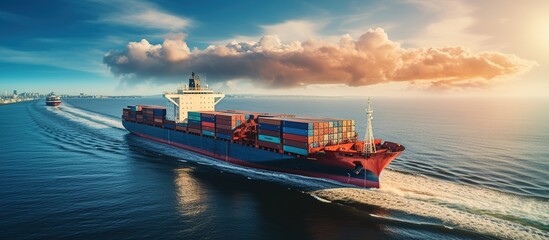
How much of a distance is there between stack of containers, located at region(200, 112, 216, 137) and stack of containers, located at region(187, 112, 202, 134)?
37.3 inches

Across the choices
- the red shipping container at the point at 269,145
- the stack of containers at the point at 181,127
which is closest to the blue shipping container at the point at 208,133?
the stack of containers at the point at 181,127

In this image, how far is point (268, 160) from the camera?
41500mm

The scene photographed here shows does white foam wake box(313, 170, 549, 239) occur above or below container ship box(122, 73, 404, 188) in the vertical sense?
below

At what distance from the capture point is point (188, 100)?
2739 inches

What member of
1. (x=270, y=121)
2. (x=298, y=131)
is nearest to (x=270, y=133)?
(x=270, y=121)

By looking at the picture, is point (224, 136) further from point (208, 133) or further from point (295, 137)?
point (295, 137)

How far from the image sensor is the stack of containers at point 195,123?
54250 mm

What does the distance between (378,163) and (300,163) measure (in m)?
9.07

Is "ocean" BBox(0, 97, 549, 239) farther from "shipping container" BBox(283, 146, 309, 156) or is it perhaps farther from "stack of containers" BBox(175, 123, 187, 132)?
"stack of containers" BBox(175, 123, 187, 132)

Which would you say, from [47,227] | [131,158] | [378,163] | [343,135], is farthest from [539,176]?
[131,158]

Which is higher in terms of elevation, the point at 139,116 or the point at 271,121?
the point at 271,121

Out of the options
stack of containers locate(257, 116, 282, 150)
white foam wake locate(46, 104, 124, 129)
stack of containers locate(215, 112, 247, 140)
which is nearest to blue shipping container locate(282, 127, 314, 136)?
stack of containers locate(257, 116, 282, 150)

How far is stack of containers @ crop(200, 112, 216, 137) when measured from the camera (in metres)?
51.2

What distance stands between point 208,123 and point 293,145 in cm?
1907
